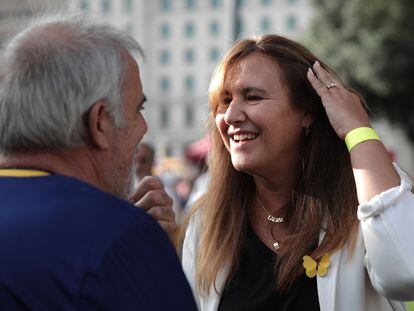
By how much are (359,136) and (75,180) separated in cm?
118

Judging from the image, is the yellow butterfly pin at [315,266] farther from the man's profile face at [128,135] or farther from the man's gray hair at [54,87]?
the man's gray hair at [54,87]

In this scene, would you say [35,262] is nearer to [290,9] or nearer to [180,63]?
[290,9]

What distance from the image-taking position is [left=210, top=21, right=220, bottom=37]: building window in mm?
81562

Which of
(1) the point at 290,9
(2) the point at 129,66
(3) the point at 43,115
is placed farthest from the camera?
(1) the point at 290,9

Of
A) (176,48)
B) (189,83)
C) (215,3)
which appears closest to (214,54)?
(189,83)

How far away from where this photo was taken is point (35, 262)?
61.2 inches

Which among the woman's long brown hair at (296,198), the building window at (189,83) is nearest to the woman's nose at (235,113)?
the woman's long brown hair at (296,198)

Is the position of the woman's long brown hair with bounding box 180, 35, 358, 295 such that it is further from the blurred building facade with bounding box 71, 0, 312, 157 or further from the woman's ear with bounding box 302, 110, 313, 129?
the blurred building facade with bounding box 71, 0, 312, 157

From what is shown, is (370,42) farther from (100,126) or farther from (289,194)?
(100,126)

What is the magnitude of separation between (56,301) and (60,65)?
0.58 meters

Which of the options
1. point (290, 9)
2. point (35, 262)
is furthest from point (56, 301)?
point (290, 9)

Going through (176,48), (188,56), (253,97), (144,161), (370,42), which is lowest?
(188,56)

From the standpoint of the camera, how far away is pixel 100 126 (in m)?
1.81

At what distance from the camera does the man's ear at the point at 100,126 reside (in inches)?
70.1
